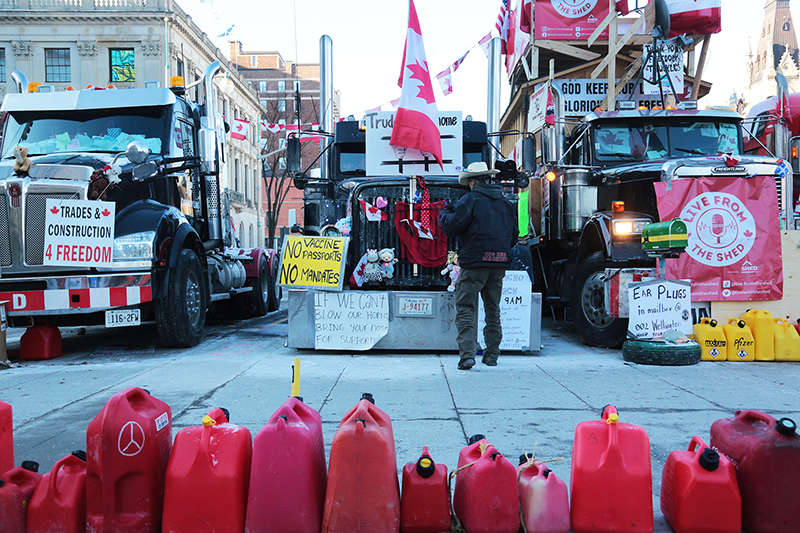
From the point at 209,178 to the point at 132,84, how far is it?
34.3 metres

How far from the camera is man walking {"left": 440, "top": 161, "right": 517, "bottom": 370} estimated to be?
606 centimetres

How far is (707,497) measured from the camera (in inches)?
96.4

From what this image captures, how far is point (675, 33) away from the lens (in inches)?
678

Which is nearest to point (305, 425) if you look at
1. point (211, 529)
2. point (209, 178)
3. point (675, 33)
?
point (211, 529)

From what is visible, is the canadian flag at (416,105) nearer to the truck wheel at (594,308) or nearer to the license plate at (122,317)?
the truck wheel at (594,308)

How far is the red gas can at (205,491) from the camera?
2443 millimetres

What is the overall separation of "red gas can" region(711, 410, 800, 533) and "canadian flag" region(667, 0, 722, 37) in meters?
16.8

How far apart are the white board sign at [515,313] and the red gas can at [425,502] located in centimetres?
461

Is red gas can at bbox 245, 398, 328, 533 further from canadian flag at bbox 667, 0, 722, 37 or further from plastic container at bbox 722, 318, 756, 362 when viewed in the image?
canadian flag at bbox 667, 0, 722, 37

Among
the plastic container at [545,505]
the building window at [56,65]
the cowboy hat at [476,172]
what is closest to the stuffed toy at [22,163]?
the cowboy hat at [476,172]

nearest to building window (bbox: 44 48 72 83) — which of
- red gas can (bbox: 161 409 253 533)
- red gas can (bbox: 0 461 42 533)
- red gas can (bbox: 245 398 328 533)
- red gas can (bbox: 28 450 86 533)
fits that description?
red gas can (bbox: 0 461 42 533)

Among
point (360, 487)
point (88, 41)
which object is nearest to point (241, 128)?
point (360, 487)

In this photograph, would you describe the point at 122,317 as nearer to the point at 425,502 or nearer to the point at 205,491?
the point at 205,491

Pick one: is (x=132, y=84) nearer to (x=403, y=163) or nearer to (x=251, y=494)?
(x=403, y=163)
